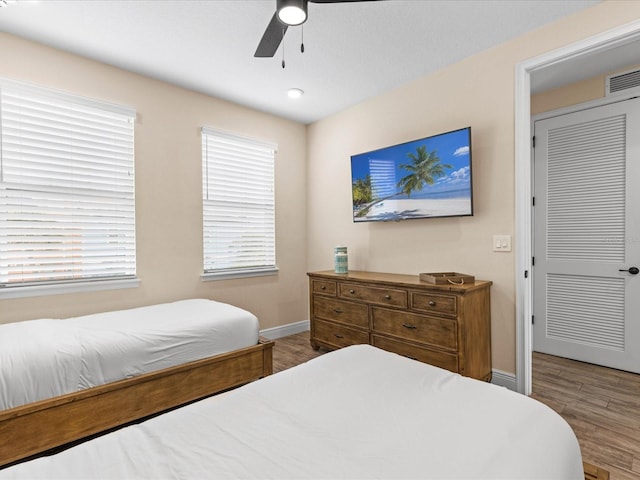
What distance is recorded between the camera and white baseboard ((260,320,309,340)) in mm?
4115

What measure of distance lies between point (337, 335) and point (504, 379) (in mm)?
1498

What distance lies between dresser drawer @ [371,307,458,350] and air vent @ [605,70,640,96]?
2.64 m

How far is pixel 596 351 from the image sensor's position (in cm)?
325

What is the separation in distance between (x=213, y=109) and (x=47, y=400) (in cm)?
294

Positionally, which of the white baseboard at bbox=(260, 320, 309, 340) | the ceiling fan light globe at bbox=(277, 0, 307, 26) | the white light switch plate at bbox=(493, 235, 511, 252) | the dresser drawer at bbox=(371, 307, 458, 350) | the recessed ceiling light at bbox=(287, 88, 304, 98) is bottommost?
the white baseboard at bbox=(260, 320, 309, 340)

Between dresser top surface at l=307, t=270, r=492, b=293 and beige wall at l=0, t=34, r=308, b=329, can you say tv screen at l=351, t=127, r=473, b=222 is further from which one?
beige wall at l=0, t=34, r=308, b=329

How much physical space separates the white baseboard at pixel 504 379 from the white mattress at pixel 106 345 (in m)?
1.98

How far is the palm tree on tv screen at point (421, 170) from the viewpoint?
9.96ft

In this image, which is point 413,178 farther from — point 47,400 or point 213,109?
point 47,400

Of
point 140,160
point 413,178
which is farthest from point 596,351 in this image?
point 140,160

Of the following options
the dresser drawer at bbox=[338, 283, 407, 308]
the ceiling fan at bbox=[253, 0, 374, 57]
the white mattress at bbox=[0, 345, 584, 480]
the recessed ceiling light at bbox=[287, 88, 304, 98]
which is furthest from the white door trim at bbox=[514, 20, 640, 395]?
the recessed ceiling light at bbox=[287, 88, 304, 98]

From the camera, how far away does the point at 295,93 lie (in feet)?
11.6

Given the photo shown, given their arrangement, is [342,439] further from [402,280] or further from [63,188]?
[63,188]

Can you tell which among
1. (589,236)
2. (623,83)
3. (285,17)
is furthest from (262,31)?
(589,236)
